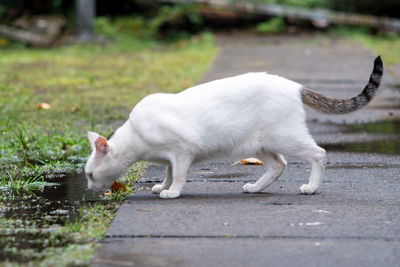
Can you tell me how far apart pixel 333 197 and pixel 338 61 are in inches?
323

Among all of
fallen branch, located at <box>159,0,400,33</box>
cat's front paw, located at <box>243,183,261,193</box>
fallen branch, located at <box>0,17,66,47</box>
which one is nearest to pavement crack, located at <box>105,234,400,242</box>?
cat's front paw, located at <box>243,183,261,193</box>

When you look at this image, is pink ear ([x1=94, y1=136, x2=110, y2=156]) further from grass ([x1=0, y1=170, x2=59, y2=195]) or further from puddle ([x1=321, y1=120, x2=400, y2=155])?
puddle ([x1=321, y1=120, x2=400, y2=155])

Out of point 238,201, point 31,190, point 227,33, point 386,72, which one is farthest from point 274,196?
point 227,33

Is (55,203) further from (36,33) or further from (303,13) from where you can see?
(303,13)

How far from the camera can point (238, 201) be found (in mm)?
4266

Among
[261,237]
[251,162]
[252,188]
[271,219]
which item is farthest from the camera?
[251,162]

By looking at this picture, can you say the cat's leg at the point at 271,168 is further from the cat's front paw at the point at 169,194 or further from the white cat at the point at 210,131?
the cat's front paw at the point at 169,194

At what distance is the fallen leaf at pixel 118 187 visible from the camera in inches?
179

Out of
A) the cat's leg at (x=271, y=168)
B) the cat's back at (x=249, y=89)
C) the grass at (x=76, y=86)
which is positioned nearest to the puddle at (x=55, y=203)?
the grass at (x=76, y=86)

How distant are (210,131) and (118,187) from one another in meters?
0.79

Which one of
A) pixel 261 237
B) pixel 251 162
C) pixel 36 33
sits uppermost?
pixel 261 237

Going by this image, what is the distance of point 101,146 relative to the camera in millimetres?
4336

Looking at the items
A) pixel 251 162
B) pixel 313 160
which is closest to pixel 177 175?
pixel 313 160

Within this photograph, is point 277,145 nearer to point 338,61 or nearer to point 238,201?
point 238,201
